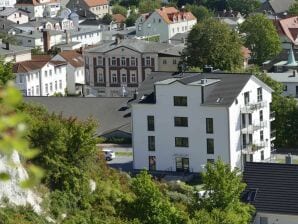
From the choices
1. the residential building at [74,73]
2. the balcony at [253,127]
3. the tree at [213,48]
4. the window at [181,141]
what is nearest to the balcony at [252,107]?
the balcony at [253,127]

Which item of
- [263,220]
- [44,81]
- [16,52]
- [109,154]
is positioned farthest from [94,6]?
A: [263,220]

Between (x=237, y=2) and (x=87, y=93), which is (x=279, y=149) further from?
(x=237, y=2)

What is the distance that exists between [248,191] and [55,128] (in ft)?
20.0

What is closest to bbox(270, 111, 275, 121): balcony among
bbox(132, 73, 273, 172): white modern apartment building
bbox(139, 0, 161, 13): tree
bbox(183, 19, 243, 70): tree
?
bbox(132, 73, 273, 172): white modern apartment building

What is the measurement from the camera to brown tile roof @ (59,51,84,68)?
186ft

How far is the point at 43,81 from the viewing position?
53281 millimetres

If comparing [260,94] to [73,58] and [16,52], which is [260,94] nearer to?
[73,58]

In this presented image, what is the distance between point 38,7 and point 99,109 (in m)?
56.7

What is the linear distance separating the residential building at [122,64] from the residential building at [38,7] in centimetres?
3808

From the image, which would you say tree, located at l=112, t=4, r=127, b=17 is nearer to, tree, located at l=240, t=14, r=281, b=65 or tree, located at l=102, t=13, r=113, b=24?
tree, located at l=102, t=13, r=113, b=24

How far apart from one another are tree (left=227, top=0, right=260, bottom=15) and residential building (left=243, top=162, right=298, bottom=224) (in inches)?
2557

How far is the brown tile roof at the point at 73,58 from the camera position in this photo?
186 ft

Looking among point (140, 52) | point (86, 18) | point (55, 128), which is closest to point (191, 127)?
point (55, 128)

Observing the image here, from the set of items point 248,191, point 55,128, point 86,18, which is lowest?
point 248,191
